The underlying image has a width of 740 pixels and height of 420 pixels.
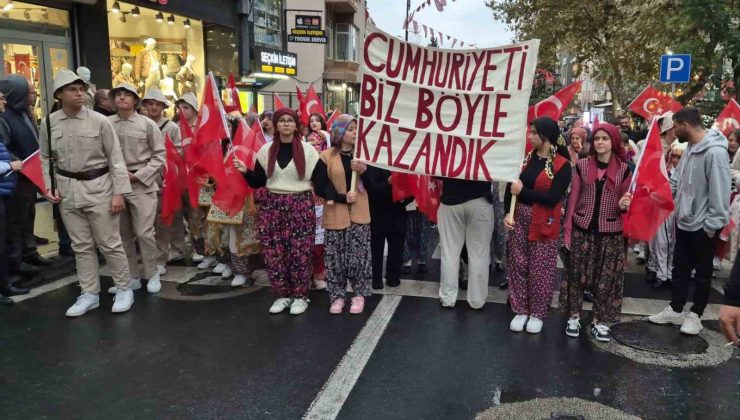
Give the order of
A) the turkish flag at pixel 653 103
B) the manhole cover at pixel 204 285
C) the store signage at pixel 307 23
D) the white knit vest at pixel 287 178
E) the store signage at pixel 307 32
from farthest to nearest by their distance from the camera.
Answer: the store signage at pixel 307 23 → the store signage at pixel 307 32 → the turkish flag at pixel 653 103 → the manhole cover at pixel 204 285 → the white knit vest at pixel 287 178

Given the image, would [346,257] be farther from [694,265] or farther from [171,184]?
[694,265]

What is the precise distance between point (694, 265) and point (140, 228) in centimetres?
524

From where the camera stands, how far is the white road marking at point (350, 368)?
11.2ft

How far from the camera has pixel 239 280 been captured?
603cm

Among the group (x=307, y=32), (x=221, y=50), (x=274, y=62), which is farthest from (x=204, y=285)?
(x=307, y=32)

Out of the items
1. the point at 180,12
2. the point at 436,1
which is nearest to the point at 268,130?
the point at 436,1

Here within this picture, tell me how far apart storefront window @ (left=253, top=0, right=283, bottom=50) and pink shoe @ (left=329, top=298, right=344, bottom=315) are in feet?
53.3

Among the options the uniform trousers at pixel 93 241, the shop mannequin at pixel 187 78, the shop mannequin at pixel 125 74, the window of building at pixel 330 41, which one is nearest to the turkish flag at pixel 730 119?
the uniform trousers at pixel 93 241

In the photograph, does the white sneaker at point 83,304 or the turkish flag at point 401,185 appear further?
the turkish flag at point 401,185

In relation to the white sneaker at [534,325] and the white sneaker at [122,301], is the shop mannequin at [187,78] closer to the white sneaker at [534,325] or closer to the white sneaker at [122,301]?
the white sneaker at [122,301]

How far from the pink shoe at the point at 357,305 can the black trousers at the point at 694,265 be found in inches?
109

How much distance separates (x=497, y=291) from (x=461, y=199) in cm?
138

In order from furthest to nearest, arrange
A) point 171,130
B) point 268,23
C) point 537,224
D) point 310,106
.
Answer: point 268,23, point 310,106, point 171,130, point 537,224

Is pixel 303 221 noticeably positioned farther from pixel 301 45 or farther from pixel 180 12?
pixel 301 45
